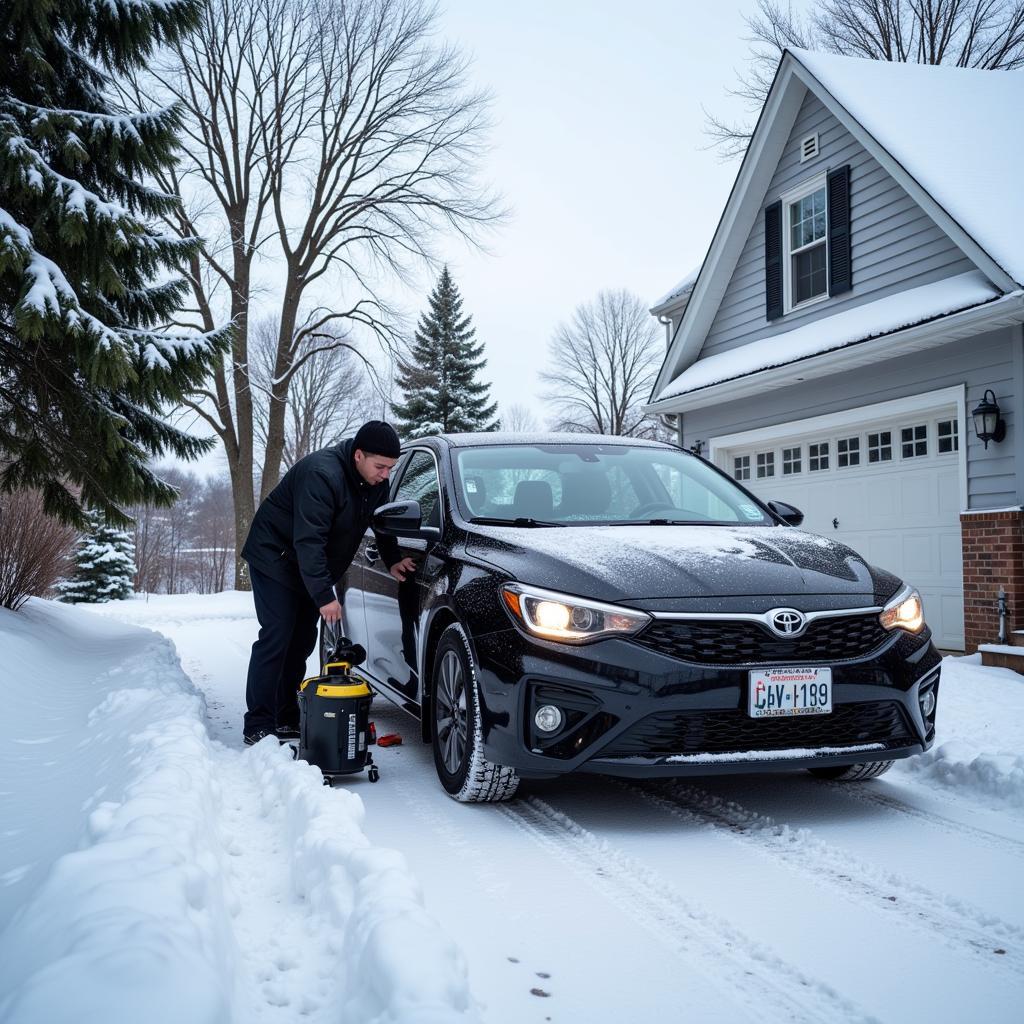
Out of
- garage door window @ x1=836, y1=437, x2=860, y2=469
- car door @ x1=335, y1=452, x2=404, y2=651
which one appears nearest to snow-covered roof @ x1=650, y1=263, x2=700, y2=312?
garage door window @ x1=836, y1=437, x2=860, y2=469

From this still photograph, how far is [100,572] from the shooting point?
2588 centimetres

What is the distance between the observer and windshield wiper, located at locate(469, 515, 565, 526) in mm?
4328

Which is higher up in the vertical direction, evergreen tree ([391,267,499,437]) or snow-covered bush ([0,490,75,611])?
evergreen tree ([391,267,499,437])

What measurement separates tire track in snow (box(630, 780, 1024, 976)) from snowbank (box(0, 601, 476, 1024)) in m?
1.42

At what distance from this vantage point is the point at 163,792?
3.03m

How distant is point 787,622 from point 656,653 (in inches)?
20.3

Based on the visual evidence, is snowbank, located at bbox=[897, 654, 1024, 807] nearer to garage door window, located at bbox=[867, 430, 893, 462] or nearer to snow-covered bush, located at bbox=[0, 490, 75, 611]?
garage door window, located at bbox=[867, 430, 893, 462]

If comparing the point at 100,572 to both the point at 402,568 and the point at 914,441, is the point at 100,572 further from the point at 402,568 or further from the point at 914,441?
the point at 402,568

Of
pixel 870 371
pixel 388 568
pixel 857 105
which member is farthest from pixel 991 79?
pixel 388 568

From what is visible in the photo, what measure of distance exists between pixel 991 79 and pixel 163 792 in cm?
1430

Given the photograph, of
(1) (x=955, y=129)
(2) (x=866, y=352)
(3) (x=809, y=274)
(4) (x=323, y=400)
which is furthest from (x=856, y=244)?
(4) (x=323, y=400)

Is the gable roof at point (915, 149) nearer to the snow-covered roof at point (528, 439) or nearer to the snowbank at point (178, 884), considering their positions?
the snow-covered roof at point (528, 439)

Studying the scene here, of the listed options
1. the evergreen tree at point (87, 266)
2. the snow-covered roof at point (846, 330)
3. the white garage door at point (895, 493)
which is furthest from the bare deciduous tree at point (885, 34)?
the evergreen tree at point (87, 266)

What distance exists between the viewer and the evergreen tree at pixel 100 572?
25.5m
